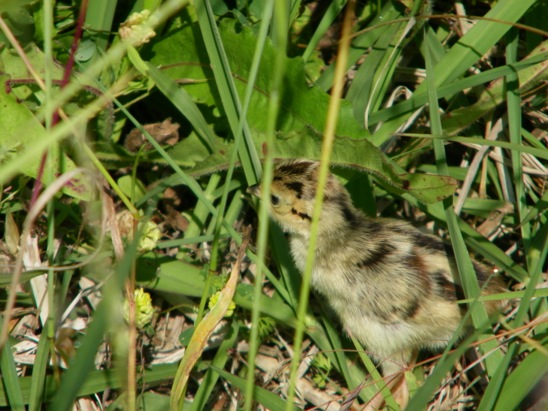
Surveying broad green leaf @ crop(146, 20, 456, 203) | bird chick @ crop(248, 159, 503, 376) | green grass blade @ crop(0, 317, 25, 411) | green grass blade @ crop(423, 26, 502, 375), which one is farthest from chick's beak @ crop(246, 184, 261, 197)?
green grass blade @ crop(0, 317, 25, 411)

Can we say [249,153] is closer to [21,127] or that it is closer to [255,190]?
[255,190]

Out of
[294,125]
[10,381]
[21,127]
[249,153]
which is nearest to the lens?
[10,381]

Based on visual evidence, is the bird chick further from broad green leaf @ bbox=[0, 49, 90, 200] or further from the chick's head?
broad green leaf @ bbox=[0, 49, 90, 200]

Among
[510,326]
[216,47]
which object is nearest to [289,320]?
[510,326]

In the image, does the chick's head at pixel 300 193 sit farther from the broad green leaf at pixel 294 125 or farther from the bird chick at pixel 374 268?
the broad green leaf at pixel 294 125

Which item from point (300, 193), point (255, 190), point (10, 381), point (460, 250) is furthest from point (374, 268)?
point (10, 381)

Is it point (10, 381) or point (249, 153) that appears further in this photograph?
point (249, 153)

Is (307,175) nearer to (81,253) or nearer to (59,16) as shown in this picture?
(81,253)

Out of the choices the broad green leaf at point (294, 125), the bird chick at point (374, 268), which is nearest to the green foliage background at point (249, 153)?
the broad green leaf at point (294, 125)

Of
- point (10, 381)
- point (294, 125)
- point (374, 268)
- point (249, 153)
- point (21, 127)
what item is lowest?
point (10, 381)
